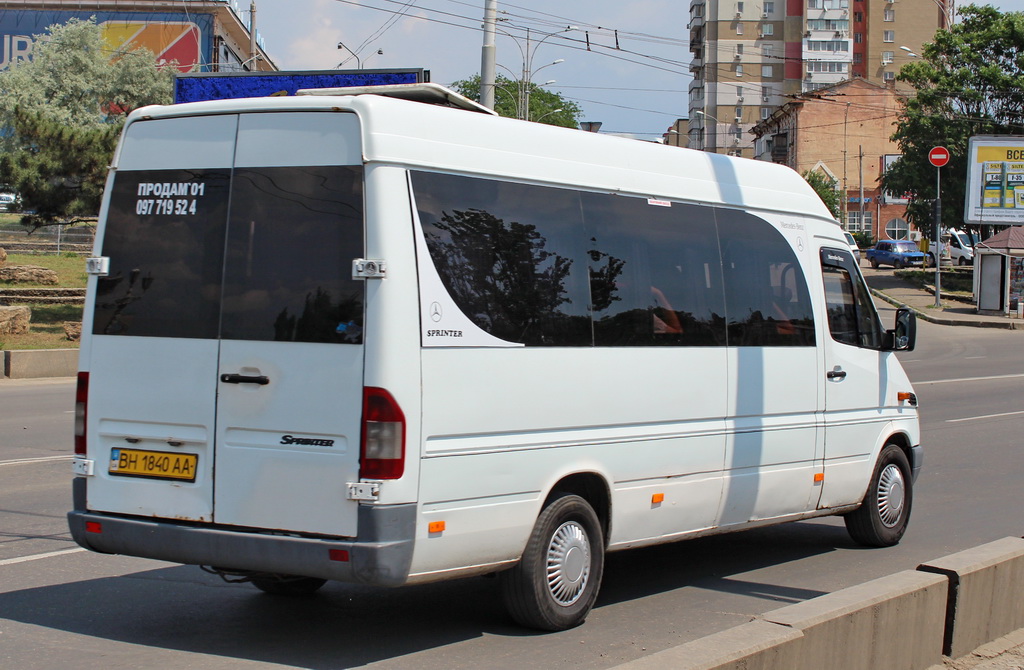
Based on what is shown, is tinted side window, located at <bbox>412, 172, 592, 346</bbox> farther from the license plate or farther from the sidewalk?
the sidewalk

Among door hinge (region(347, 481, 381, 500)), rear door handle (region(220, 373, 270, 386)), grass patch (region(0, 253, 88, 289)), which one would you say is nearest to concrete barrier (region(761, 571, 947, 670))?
door hinge (region(347, 481, 381, 500))

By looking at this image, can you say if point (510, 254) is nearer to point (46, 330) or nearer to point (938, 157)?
point (46, 330)

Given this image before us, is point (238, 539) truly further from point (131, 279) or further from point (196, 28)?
point (196, 28)

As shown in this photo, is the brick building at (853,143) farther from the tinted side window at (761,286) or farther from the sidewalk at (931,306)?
the tinted side window at (761,286)

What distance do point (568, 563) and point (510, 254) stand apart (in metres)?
1.59

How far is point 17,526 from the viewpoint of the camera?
8172mm

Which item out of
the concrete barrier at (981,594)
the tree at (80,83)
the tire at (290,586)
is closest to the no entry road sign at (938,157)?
the tree at (80,83)

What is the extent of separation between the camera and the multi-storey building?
11750cm

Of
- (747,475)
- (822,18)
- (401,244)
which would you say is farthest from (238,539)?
(822,18)

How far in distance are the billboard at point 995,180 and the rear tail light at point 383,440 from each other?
50562 millimetres

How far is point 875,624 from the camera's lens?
16.4 ft

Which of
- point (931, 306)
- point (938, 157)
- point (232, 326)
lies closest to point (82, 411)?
point (232, 326)

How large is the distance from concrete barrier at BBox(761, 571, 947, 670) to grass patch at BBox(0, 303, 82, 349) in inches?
757

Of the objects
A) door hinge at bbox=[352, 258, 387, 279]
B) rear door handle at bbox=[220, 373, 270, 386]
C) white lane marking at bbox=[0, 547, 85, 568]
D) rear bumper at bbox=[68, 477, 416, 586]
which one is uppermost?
door hinge at bbox=[352, 258, 387, 279]
